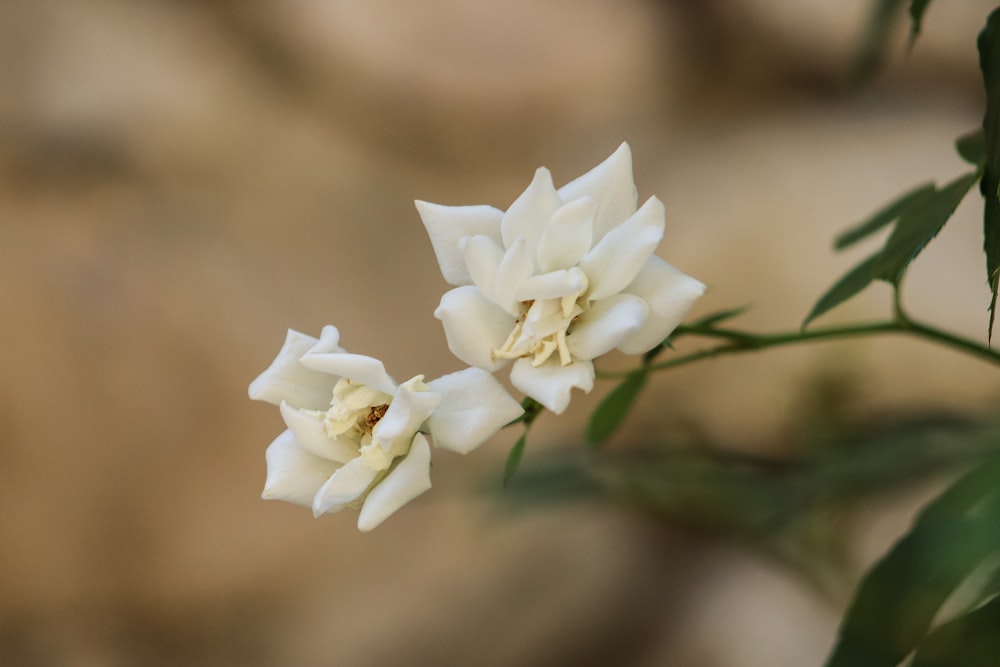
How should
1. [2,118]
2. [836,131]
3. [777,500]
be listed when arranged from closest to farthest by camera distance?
1. [777,500]
2. [2,118]
3. [836,131]

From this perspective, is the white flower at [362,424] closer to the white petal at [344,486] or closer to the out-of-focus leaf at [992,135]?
the white petal at [344,486]

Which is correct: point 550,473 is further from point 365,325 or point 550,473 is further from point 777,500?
point 365,325

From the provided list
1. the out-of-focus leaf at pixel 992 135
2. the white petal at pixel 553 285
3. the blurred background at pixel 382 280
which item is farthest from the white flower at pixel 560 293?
the blurred background at pixel 382 280

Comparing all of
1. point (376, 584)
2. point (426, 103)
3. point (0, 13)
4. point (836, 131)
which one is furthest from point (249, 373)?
point (836, 131)

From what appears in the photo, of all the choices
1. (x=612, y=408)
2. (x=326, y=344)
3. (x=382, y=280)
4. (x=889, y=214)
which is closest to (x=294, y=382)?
(x=326, y=344)

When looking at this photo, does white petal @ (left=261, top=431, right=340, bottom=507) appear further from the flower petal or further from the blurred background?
the blurred background

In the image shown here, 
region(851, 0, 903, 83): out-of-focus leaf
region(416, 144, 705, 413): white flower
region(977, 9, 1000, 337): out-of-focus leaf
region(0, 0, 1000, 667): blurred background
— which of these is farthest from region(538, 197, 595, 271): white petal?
region(0, 0, 1000, 667): blurred background
